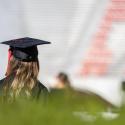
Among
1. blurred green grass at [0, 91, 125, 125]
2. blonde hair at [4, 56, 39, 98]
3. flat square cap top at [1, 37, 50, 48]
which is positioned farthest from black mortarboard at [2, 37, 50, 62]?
blurred green grass at [0, 91, 125, 125]

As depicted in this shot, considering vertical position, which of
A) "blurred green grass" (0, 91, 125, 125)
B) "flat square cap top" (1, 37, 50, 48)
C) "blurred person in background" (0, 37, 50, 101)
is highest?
"blurred green grass" (0, 91, 125, 125)

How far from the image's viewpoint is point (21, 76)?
97.7 inches

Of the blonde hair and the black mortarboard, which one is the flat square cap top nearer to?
the black mortarboard

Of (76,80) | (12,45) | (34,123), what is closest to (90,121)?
(34,123)

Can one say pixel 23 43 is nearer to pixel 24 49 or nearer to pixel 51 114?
pixel 24 49

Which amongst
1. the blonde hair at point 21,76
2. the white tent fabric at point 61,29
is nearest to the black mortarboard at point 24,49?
the blonde hair at point 21,76

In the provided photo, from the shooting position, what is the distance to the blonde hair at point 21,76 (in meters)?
2.35

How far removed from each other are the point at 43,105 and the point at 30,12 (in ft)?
12.8

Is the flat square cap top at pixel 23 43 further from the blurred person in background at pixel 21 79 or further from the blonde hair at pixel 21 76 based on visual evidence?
the blonde hair at pixel 21 76

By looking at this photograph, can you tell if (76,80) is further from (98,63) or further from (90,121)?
(90,121)

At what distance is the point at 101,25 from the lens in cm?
540

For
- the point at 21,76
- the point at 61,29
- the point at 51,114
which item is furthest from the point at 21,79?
the point at 61,29

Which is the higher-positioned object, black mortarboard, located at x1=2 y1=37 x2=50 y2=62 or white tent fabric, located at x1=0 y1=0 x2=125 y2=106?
black mortarboard, located at x1=2 y1=37 x2=50 y2=62

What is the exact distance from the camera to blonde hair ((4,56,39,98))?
2354mm
